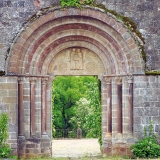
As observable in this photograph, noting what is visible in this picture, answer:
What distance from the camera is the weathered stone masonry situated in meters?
15.7

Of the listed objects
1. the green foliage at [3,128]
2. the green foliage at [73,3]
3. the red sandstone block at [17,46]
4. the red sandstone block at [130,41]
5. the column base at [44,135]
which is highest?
the green foliage at [73,3]

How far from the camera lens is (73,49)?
16891 mm

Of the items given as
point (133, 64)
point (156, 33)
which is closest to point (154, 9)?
point (156, 33)

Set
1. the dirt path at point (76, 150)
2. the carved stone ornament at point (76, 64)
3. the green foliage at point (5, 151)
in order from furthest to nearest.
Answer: the dirt path at point (76, 150), the carved stone ornament at point (76, 64), the green foliage at point (5, 151)

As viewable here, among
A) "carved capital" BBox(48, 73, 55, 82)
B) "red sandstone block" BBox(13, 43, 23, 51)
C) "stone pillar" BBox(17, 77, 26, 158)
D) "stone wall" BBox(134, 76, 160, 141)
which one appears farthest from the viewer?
"carved capital" BBox(48, 73, 55, 82)

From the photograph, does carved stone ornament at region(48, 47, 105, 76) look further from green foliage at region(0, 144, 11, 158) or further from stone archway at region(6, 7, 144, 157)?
green foliage at region(0, 144, 11, 158)

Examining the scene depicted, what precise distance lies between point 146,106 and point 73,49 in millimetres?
3213

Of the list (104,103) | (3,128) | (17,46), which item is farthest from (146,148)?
(17,46)

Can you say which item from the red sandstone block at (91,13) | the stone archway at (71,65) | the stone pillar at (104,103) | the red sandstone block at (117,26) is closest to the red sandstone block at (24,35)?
the stone archway at (71,65)

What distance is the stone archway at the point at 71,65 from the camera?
15758 millimetres

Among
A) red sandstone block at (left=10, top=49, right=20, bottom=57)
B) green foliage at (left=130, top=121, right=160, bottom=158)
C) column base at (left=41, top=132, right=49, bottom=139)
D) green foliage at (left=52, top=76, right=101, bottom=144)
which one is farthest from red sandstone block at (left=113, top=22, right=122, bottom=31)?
green foliage at (left=52, top=76, right=101, bottom=144)

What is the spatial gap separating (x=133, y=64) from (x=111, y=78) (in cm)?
108

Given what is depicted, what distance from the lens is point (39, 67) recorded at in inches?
648

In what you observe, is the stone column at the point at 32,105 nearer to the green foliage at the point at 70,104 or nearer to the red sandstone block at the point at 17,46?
the red sandstone block at the point at 17,46
